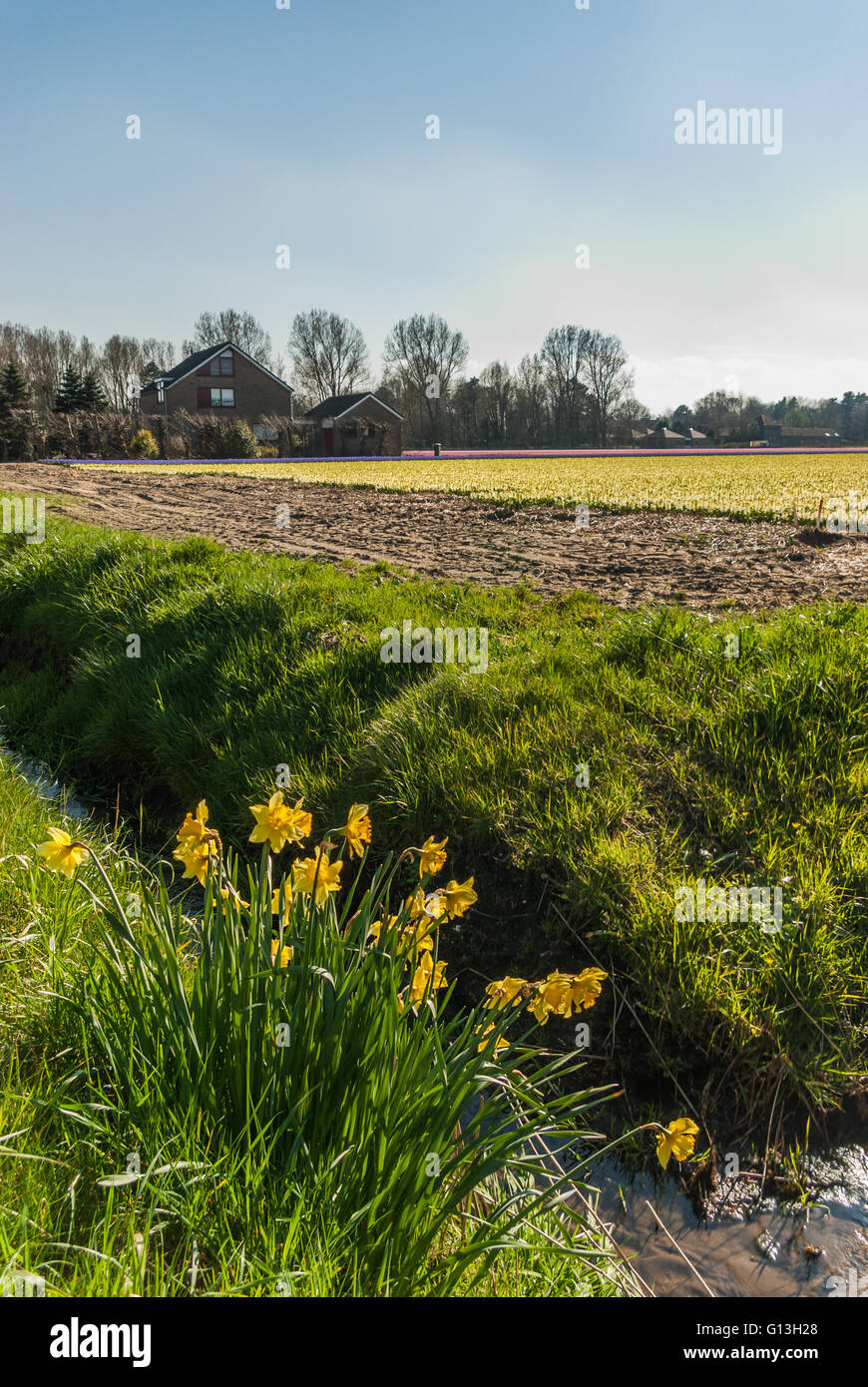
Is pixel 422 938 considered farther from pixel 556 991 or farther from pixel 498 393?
pixel 498 393

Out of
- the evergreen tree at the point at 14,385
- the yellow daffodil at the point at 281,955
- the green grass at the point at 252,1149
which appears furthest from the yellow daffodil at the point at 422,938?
the evergreen tree at the point at 14,385

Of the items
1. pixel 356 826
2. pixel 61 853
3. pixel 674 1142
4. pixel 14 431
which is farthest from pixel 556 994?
pixel 14 431

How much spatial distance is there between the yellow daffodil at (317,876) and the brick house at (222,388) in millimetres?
60091

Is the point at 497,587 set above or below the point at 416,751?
above

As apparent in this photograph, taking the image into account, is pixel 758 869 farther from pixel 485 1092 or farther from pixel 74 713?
pixel 74 713

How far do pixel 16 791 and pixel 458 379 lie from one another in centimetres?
7322

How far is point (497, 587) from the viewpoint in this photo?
768cm

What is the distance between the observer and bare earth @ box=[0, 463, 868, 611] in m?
7.77

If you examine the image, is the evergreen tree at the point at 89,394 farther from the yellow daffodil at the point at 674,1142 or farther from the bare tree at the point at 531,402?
the yellow daffodil at the point at 674,1142

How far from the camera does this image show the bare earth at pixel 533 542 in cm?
777

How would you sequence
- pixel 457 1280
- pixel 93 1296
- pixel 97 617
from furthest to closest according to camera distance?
pixel 97 617
pixel 457 1280
pixel 93 1296

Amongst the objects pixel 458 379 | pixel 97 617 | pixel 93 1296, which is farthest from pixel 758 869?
pixel 458 379

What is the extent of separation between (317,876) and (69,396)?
192 ft

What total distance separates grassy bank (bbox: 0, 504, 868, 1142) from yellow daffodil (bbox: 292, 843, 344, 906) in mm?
1637
